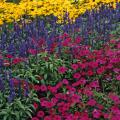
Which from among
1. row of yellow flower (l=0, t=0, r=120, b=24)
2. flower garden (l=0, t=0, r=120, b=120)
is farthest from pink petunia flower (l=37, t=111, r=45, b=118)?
row of yellow flower (l=0, t=0, r=120, b=24)

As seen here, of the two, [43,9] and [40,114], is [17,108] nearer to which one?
[40,114]

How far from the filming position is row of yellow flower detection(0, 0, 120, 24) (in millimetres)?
7621

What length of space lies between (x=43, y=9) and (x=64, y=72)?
115 inches

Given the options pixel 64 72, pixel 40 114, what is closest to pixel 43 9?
pixel 64 72

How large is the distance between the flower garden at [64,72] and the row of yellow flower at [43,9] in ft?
2.97

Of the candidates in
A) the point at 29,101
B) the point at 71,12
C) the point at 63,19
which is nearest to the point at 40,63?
the point at 29,101

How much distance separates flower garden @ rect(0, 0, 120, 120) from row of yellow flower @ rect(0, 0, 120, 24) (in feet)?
2.97

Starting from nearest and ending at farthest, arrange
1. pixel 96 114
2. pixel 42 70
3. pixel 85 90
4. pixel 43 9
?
pixel 96 114, pixel 85 90, pixel 42 70, pixel 43 9

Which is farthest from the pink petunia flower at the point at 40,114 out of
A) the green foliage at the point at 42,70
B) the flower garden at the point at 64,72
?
the green foliage at the point at 42,70

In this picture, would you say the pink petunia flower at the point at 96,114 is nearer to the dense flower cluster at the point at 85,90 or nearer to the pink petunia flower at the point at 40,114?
the dense flower cluster at the point at 85,90

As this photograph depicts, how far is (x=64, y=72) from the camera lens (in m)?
5.02

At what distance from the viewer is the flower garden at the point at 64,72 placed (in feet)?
14.3

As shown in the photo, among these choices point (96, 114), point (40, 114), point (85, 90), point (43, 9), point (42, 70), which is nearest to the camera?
point (96, 114)

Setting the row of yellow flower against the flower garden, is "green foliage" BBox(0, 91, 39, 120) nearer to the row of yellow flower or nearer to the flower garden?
the flower garden
